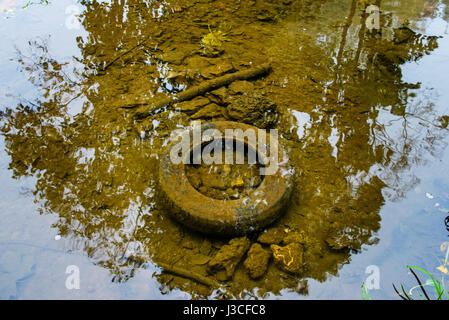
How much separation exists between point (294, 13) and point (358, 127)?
324 cm

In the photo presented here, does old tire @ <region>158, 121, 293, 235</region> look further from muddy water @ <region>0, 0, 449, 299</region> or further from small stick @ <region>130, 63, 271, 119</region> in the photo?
small stick @ <region>130, 63, 271, 119</region>

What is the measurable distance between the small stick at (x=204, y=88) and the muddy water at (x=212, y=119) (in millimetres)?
105

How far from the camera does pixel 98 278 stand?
8.01 ft

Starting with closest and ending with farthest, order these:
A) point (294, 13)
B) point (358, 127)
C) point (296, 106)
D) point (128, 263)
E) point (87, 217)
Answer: point (128, 263) → point (87, 217) → point (358, 127) → point (296, 106) → point (294, 13)

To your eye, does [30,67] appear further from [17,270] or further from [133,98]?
[17,270]

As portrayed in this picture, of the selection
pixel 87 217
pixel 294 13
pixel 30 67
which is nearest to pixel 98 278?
pixel 87 217

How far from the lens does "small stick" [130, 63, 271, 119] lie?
3869 millimetres

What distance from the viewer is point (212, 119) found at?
3.85 m

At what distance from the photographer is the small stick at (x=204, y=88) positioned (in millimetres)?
3869

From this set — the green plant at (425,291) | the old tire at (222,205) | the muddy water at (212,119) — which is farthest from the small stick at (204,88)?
the green plant at (425,291)

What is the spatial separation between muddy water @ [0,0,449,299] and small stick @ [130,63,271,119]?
10cm

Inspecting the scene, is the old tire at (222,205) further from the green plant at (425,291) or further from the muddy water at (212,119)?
the green plant at (425,291)

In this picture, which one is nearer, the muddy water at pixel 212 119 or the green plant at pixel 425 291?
the green plant at pixel 425 291

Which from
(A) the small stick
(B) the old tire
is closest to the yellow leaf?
(B) the old tire
